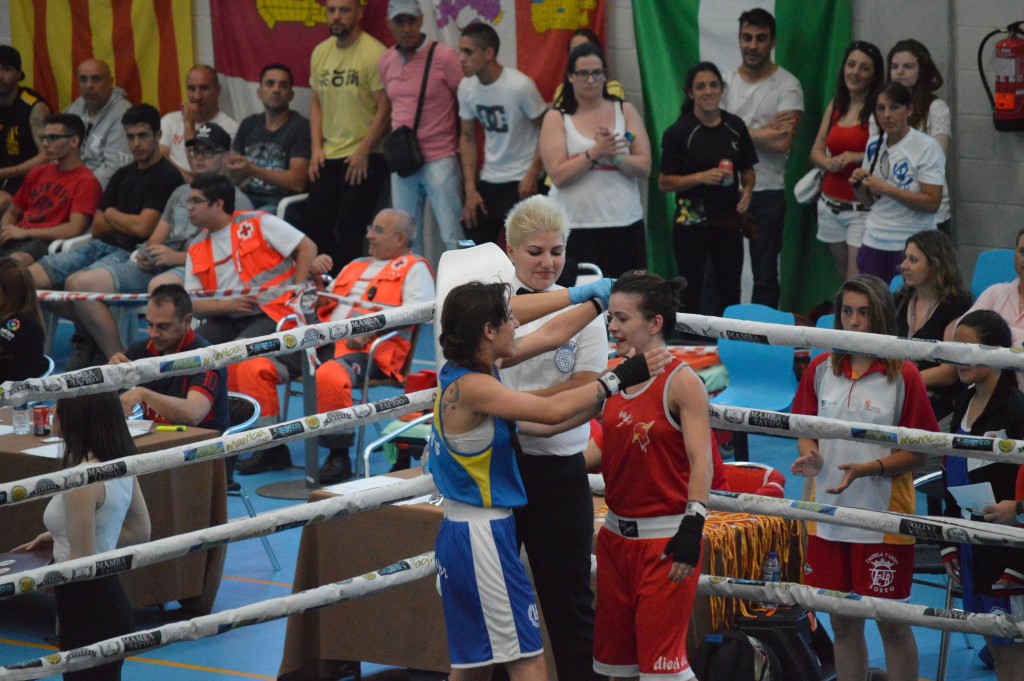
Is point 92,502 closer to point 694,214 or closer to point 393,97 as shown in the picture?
point 694,214

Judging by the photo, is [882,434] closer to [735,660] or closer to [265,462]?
[735,660]

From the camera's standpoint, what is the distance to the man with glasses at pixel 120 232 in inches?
333

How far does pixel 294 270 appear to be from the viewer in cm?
725

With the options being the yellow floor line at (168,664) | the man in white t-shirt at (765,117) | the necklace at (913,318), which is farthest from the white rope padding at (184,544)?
the man in white t-shirt at (765,117)

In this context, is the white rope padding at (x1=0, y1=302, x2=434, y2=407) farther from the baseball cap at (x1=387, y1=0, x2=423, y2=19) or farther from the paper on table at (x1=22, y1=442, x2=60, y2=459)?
the baseball cap at (x1=387, y1=0, x2=423, y2=19)

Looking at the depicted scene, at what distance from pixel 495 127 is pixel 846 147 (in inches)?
85.8

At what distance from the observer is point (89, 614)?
369 cm

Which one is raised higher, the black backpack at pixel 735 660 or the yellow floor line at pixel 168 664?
the black backpack at pixel 735 660

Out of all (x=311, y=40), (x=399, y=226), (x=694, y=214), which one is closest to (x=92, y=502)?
(x=399, y=226)

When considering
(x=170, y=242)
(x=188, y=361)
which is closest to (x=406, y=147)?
(x=170, y=242)

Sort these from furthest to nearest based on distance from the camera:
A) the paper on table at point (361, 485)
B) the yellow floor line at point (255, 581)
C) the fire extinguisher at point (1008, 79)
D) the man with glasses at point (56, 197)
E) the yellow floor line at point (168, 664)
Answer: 1. the man with glasses at point (56, 197)
2. the fire extinguisher at point (1008, 79)
3. the yellow floor line at point (255, 581)
4. the yellow floor line at point (168, 664)
5. the paper on table at point (361, 485)

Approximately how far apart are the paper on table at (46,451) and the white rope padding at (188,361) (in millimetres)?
1873

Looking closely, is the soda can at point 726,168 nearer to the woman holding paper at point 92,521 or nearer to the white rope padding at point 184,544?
the woman holding paper at point 92,521

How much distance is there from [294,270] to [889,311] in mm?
4059
